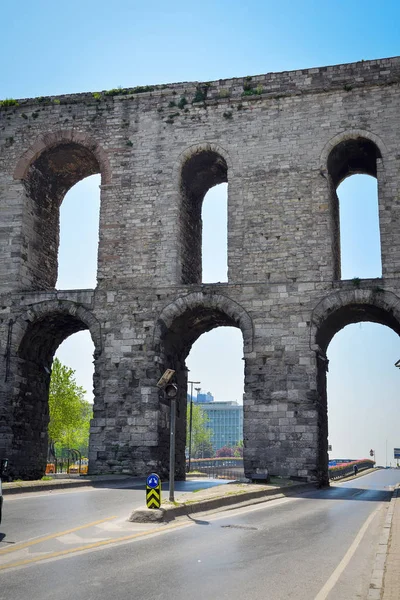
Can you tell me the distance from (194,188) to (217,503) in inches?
647

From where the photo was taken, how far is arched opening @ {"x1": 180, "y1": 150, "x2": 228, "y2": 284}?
83.8 ft

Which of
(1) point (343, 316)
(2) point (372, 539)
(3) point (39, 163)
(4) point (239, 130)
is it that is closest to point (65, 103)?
(3) point (39, 163)

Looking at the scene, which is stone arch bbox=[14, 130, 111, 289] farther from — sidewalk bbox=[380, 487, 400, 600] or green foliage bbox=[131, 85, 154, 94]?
sidewalk bbox=[380, 487, 400, 600]

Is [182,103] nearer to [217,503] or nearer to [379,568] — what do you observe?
[217,503]

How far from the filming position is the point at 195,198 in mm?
27766

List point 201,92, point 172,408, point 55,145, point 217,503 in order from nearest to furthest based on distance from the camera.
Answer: point 172,408 → point 217,503 → point 201,92 → point 55,145

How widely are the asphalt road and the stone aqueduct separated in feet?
33.7

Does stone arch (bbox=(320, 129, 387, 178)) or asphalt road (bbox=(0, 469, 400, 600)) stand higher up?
stone arch (bbox=(320, 129, 387, 178))

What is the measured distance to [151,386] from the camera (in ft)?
76.4

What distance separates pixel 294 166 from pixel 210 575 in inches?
755

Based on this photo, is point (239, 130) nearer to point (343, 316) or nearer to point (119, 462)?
point (343, 316)

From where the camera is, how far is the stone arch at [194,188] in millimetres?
25141

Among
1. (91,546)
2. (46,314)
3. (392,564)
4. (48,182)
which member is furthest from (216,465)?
(392,564)

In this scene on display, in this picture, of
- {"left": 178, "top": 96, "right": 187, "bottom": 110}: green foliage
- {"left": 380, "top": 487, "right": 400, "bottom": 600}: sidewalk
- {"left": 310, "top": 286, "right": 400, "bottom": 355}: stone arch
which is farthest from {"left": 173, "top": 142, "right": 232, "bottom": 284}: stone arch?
{"left": 380, "top": 487, "right": 400, "bottom": 600}: sidewalk
